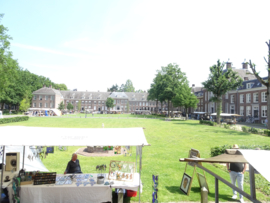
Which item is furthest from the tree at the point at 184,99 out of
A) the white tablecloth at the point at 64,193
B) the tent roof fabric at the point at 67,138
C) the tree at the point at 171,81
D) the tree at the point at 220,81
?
the white tablecloth at the point at 64,193

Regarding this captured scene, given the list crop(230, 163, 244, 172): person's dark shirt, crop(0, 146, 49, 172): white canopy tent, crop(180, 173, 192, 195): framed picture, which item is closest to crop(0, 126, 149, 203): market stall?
crop(0, 146, 49, 172): white canopy tent

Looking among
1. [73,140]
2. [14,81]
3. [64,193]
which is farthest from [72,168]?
[14,81]

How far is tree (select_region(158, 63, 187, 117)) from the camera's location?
180 feet

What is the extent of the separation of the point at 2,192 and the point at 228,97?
54.6 meters

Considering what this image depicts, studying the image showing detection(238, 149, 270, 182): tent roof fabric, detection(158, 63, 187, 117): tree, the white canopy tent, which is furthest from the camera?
detection(158, 63, 187, 117): tree

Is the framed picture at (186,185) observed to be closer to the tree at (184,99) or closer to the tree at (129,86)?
the tree at (184,99)

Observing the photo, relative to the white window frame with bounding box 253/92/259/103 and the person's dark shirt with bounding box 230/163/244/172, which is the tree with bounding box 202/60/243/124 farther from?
the person's dark shirt with bounding box 230/163/244/172

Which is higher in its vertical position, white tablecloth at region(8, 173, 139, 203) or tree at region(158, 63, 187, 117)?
tree at region(158, 63, 187, 117)

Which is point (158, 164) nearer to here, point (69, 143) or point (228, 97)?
point (69, 143)

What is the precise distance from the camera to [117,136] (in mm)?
6562

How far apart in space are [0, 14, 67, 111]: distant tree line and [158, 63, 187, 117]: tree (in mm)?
37409

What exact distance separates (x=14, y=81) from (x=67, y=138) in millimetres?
68792

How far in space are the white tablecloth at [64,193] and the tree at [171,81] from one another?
4920cm

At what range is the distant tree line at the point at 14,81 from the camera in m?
32.0
